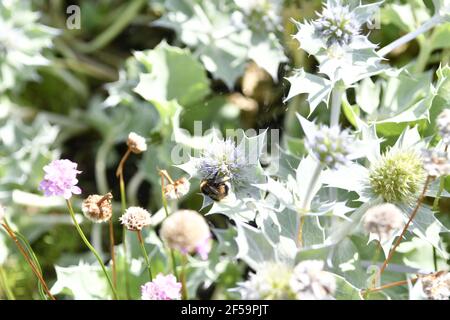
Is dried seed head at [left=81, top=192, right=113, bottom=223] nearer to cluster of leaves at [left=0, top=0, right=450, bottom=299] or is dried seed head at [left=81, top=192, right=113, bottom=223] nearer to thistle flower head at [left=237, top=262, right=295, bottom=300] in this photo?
cluster of leaves at [left=0, top=0, right=450, bottom=299]

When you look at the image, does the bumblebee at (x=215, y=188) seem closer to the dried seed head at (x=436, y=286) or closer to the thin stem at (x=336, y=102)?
the thin stem at (x=336, y=102)

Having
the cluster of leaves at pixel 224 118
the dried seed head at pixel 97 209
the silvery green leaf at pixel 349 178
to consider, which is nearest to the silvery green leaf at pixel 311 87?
the cluster of leaves at pixel 224 118

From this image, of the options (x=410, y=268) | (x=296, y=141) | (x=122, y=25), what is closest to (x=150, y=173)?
(x=296, y=141)

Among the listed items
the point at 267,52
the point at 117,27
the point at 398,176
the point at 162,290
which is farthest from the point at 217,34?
the point at 162,290

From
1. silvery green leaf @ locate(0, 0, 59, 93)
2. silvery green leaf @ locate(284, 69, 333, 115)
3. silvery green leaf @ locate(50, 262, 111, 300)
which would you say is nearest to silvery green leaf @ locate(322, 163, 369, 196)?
silvery green leaf @ locate(284, 69, 333, 115)

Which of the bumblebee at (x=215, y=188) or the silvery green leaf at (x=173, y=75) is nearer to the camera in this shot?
the bumblebee at (x=215, y=188)

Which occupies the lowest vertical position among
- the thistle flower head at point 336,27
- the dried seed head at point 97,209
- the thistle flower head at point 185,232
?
the thistle flower head at point 185,232
